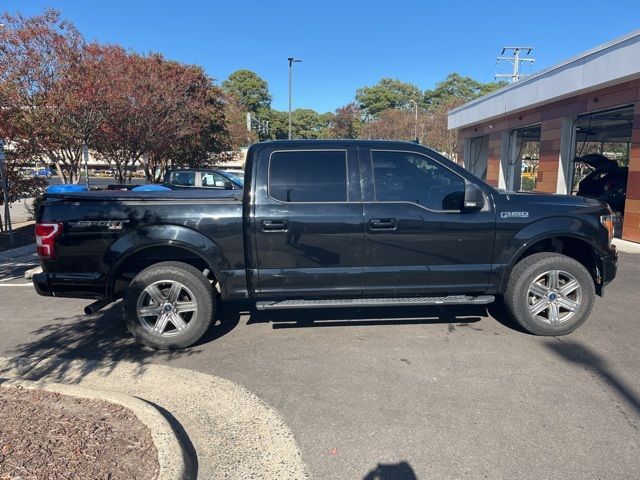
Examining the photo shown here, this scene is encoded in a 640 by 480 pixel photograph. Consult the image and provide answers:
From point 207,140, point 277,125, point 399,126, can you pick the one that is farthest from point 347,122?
point 207,140

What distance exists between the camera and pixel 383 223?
4578 millimetres

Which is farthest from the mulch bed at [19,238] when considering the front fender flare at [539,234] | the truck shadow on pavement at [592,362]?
the truck shadow on pavement at [592,362]

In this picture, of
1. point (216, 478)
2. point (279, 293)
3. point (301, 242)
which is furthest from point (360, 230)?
point (216, 478)

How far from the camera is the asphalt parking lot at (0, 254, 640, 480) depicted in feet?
9.70

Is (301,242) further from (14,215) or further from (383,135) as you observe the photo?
(383,135)

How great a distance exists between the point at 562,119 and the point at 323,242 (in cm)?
1266

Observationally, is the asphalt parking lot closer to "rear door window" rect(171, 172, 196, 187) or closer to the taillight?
the taillight

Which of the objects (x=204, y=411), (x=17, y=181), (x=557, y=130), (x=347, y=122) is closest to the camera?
(x=204, y=411)

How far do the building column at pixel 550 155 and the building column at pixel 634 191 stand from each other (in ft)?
10.8

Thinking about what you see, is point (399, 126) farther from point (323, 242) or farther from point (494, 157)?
point (323, 242)

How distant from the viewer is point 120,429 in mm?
3041

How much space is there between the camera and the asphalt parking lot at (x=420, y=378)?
2.96 m

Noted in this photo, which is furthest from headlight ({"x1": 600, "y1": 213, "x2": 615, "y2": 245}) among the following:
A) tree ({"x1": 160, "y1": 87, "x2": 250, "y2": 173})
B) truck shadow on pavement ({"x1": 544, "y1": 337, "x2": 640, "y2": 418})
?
tree ({"x1": 160, "y1": 87, "x2": 250, "y2": 173})

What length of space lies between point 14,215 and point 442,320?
17072 millimetres
